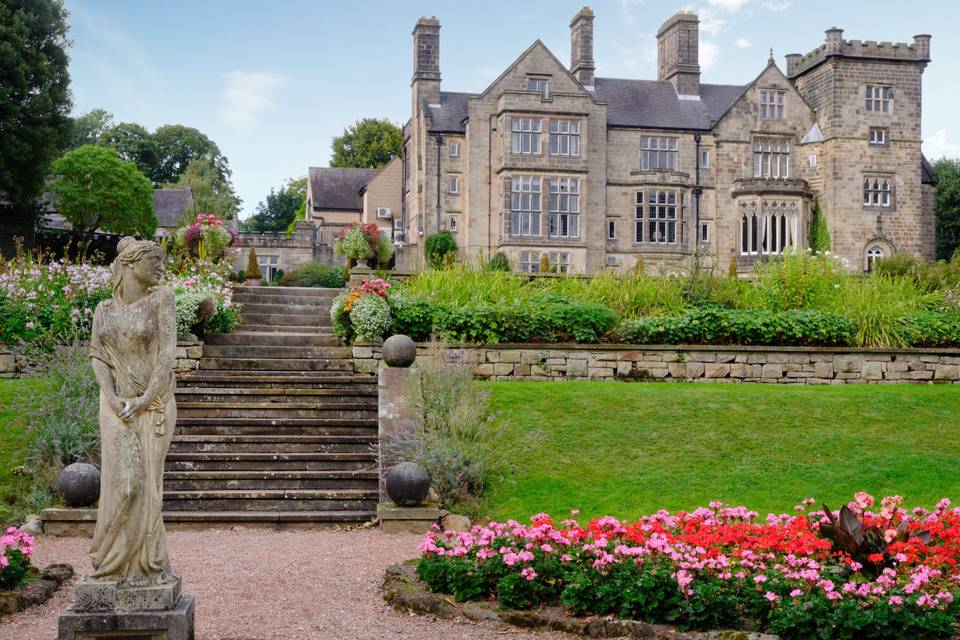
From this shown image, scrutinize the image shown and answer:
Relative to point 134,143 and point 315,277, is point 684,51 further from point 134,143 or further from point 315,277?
point 134,143

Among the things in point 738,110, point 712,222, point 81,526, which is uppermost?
point 738,110

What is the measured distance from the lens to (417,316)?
54.9ft

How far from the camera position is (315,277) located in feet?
132

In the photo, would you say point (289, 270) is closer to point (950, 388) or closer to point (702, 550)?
point (950, 388)

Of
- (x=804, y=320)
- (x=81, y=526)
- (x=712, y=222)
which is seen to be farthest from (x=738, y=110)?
A: (x=81, y=526)

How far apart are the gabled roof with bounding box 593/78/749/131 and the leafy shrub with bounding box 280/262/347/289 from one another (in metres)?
14.6

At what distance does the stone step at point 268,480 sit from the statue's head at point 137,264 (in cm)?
644

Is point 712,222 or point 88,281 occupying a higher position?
point 712,222

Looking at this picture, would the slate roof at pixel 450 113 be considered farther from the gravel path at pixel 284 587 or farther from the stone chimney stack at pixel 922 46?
the gravel path at pixel 284 587

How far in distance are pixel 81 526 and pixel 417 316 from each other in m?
7.47

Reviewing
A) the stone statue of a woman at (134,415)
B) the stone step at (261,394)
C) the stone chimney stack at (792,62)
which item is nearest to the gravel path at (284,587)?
the stone statue of a woman at (134,415)

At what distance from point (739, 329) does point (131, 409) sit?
13.7 meters

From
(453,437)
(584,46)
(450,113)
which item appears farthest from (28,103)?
(453,437)

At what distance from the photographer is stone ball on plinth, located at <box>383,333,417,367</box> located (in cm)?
1388
